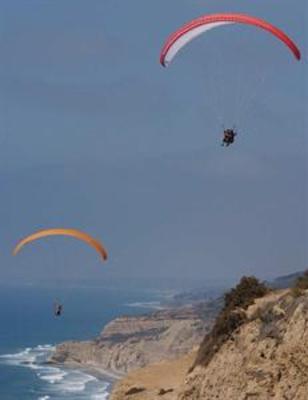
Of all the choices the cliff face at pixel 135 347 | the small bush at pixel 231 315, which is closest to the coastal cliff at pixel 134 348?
the cliff face at pixel 135 347

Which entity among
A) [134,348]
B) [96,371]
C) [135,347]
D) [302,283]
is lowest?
[302,283]

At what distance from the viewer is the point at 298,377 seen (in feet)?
83.4

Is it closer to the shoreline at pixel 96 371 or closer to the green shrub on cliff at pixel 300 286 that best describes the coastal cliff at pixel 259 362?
the green shrub on cliff at pixel 300 286

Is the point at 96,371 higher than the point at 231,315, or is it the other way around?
the point at 96,371

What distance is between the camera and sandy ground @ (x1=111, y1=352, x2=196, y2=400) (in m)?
32.3

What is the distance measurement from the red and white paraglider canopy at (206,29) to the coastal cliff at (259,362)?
8.16 meters

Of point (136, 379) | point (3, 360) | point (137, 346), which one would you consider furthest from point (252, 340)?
point (3, 360)

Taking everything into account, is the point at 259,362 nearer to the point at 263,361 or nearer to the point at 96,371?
the point at 263,361

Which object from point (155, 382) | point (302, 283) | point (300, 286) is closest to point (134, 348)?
point (155, 382)

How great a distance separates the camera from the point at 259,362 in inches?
1074

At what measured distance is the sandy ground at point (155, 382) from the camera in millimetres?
32294

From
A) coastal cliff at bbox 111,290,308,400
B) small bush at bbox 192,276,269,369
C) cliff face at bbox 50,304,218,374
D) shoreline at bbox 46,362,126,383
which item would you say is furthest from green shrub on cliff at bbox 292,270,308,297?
cliff face at bbox 50,304,218,374

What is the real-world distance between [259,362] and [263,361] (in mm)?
208

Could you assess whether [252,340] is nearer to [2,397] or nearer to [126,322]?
[2,397]
